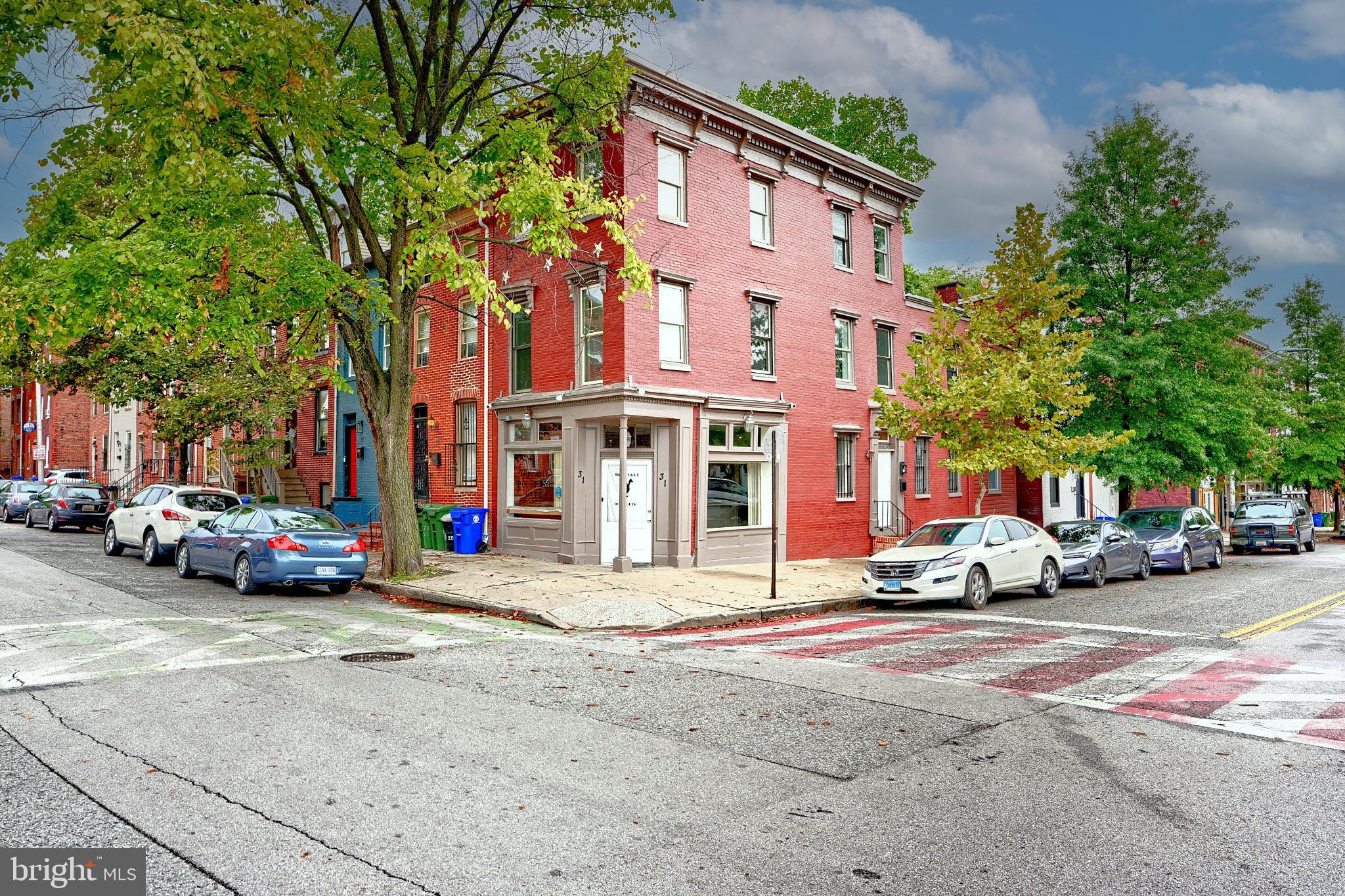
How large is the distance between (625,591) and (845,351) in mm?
11792

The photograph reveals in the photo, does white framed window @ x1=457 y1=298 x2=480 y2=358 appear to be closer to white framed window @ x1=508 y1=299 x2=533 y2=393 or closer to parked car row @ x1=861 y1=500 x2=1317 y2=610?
white framed window @ x1=508 y1=299 x2=533 y2=393

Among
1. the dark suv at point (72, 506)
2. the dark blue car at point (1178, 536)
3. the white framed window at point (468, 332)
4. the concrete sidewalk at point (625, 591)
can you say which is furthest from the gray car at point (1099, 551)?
the dark suv at point (72, 506)

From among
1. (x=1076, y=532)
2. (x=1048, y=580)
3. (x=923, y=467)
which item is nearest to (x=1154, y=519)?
(x=1076, y=532)

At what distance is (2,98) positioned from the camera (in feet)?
41.9

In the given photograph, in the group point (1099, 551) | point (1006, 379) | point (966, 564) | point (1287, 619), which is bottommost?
point (1287, 619)

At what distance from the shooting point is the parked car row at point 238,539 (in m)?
14.3

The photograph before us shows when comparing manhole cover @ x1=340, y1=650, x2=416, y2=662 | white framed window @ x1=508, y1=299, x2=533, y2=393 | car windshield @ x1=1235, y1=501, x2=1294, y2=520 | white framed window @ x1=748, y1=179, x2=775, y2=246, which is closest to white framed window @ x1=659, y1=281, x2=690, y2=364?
white framed window @ x1=748, y1=179, x2=775, y2=246

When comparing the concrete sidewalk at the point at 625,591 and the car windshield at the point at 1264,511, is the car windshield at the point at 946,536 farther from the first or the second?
the car windshield at the point at 1264,511

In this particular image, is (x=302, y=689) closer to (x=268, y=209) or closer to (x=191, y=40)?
(x=191, y=40)

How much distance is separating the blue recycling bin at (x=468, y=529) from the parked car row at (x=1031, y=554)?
920 centimetres

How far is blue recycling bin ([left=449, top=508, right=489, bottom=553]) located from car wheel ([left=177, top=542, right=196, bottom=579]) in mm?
6039

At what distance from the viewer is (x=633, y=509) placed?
19.5 metres

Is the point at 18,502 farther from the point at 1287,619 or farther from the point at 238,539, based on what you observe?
the point at 1287,619

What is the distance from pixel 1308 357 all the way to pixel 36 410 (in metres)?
76.3
